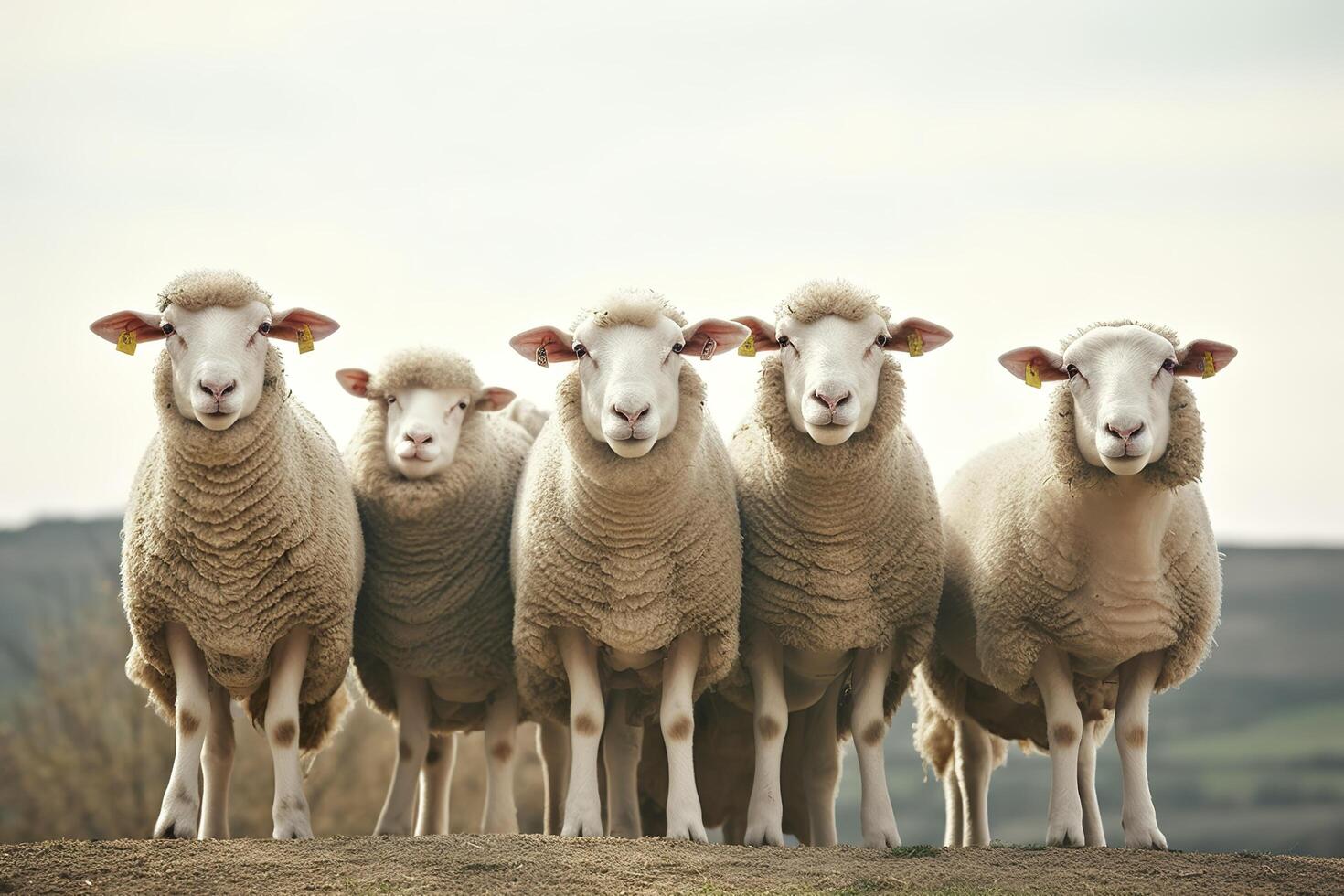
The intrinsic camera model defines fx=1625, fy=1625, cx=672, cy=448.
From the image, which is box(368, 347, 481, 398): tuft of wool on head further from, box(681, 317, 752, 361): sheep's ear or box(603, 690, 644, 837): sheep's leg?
box(603, 690, 644, 837): sheep's leg

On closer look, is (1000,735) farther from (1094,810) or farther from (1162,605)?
(1162,605)

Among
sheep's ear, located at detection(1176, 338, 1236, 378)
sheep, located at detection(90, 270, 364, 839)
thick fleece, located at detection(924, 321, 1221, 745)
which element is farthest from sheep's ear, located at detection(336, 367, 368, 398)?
sheep's ear, located at detection(1176, 338, 1236, 378)

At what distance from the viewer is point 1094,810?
9141mm

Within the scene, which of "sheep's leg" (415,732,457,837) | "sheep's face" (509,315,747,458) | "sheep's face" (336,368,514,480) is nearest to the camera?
"sheep's face" (509,315,747,458)

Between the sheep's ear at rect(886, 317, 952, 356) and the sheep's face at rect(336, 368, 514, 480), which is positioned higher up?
the sheep's ear at rect(886, 317, 952, 356)

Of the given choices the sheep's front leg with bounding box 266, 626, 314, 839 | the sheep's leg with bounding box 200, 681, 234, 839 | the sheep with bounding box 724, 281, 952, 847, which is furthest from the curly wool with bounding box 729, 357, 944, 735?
the sheep's leg with bounding box 200, 681, 234, 839

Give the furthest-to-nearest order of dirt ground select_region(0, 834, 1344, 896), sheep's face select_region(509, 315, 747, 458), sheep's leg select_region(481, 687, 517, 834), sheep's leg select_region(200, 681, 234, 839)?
sheep's leg select_region(481, 687, 517, 834) < sheep's leg select_region(200, 681, 234, 839) < sheep's face select_region(509, 315, 747, 458) < dirt ground select_region(0, 834, 1344, 896)

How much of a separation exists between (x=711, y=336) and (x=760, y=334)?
1.06ft

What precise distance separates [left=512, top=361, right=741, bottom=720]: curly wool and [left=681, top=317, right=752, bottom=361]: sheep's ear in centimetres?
15

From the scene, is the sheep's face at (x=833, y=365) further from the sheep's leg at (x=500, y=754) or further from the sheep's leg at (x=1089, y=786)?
the sheep's leg at (x=500, y=754)

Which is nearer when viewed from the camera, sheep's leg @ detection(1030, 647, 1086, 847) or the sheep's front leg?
the sheep's front leg

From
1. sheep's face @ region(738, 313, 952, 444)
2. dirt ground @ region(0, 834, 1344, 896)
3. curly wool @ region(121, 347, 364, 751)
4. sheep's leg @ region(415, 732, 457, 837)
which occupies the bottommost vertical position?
dirt ground @ region(0, 834, 1344, 896)

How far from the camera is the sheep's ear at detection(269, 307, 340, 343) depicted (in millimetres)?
8445

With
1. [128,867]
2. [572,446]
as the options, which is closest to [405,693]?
[572,446]
